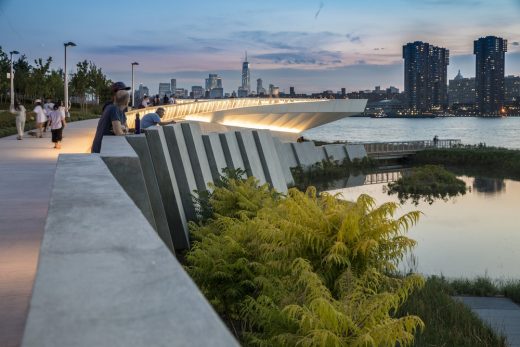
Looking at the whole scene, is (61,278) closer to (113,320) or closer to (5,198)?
(113,320)

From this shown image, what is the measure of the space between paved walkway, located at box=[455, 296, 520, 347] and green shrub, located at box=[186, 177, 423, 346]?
13.4 feet

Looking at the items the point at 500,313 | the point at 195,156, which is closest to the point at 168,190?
the point at 195,156

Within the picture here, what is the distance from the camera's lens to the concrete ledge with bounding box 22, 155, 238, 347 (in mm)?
1794

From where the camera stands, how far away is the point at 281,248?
8656 mm

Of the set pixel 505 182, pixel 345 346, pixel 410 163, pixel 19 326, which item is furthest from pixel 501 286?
pixel 410 163

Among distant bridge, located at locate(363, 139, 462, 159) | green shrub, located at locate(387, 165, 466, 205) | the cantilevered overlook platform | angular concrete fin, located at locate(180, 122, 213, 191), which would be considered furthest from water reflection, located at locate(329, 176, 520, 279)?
distant bridge, located at locate(363, 139, 462, 159)

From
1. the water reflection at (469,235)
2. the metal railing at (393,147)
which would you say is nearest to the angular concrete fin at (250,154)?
the water reflection at (469,235)

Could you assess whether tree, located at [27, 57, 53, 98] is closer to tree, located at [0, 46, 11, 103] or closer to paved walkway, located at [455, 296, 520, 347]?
tree, located at [0, 46, 11, 103]

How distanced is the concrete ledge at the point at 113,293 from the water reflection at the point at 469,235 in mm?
11397

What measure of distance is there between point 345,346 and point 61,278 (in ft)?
12.4

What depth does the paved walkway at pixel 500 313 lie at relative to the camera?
1191 cm

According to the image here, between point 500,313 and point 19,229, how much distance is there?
1044 cm

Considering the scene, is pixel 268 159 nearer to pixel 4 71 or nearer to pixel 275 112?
pixel 275 112

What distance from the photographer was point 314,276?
263 inches
